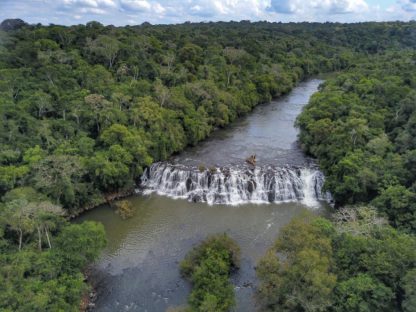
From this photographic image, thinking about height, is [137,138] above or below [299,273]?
above

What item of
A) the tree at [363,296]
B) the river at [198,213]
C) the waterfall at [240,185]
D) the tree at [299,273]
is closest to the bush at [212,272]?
the river at [198,213]

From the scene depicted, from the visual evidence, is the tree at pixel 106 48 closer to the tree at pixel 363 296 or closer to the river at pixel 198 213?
the river at pixel 198 213

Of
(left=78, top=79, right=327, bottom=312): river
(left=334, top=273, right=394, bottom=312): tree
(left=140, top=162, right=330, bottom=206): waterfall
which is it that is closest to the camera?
(left=334, top=273, right=394, bottom=312): tree

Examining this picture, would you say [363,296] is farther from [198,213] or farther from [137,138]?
[137,138]

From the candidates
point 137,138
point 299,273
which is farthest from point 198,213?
point 299,273

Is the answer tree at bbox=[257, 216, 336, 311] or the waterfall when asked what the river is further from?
tree at bbox=[257, 216, 336, 311]

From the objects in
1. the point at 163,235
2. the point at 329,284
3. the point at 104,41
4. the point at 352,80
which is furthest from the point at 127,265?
the point at 352,80

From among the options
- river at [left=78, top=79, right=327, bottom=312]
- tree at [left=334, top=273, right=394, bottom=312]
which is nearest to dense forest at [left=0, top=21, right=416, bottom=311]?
tree at [left=334, top=273, right=394, bottom=312]
